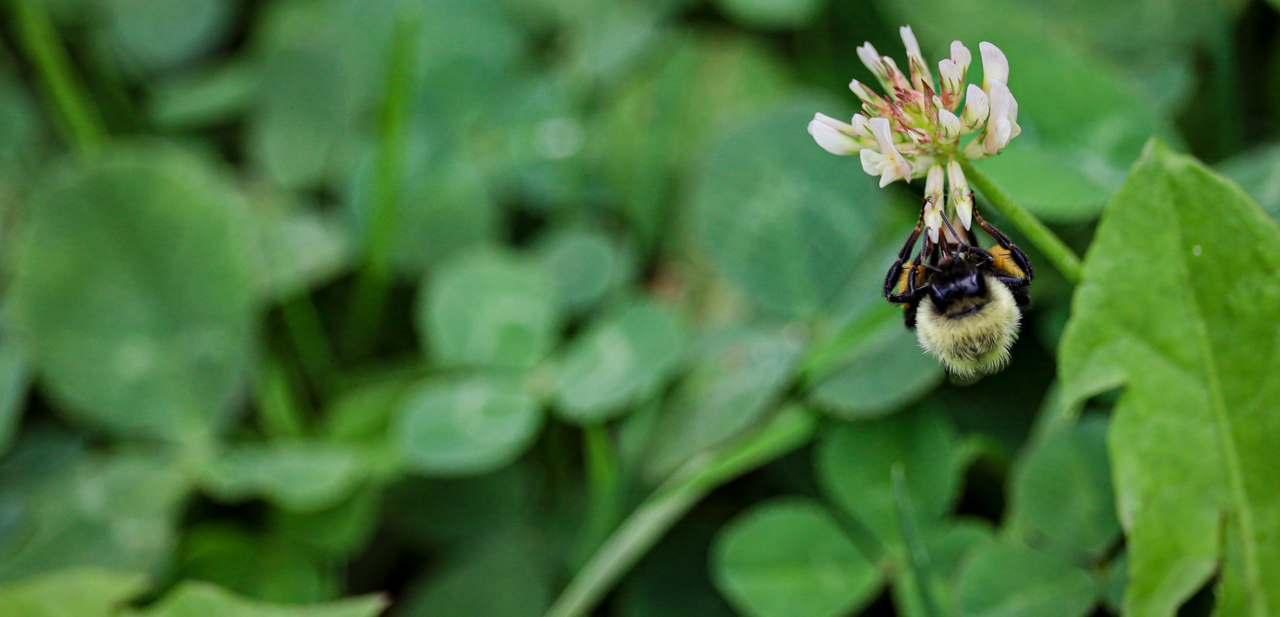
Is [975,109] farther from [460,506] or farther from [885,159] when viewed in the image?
[460,506]

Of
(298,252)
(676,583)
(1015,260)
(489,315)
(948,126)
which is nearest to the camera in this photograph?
(948,126)

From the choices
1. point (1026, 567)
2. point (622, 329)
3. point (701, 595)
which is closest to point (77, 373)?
point (622, 329)

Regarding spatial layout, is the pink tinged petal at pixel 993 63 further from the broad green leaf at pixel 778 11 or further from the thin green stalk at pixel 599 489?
the broad green leaf at pixel 778 11

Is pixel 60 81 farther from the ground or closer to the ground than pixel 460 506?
farther from the ground

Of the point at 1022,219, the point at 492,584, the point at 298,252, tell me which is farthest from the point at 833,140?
the point at 298,252

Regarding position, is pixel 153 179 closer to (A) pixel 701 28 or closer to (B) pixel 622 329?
(B) pixel 622 329

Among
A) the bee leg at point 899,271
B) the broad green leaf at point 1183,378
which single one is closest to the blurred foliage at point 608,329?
the broad green leaf at point 1183,378
